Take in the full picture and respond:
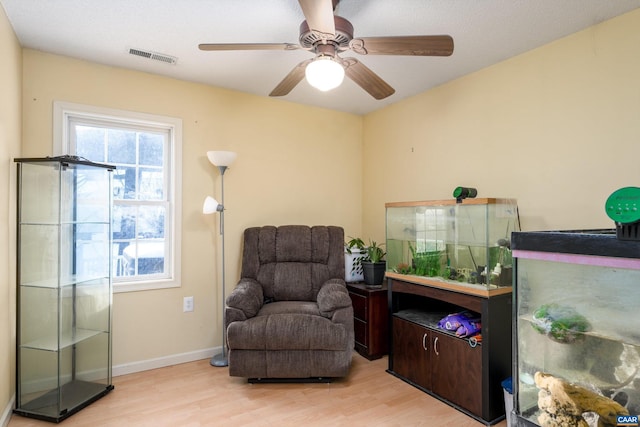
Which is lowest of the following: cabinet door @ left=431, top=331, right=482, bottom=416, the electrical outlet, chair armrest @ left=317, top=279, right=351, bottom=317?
cabinet door @ left=431, top=331, right=482, bottom=416

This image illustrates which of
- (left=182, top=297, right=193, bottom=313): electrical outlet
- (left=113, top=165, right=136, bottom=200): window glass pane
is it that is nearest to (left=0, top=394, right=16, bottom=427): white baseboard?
(left=182, top=297, right=193, bottom=313): electrical outlet

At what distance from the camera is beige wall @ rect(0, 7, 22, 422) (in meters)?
2.02

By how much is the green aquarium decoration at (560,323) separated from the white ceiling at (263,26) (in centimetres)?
171

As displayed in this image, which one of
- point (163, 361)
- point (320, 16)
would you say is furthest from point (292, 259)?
point (320, 16)

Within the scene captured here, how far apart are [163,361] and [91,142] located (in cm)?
187

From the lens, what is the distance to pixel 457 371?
2.29 metres

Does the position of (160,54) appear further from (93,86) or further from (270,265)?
(270,265)

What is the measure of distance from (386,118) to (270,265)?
6.33 ft

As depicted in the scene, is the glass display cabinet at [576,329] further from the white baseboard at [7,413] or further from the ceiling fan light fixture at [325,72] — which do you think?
the white baseboard at [7,413]

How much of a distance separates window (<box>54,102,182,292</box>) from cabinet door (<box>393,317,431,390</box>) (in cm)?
191

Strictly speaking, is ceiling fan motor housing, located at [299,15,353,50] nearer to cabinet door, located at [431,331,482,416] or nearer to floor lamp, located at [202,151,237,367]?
floor lamp, located at [202,151,237,367]

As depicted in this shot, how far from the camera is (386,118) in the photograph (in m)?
3.70

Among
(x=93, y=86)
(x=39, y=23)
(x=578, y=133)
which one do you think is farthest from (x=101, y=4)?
(x=578, y=133)

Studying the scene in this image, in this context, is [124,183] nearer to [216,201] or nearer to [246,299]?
[216,201]
